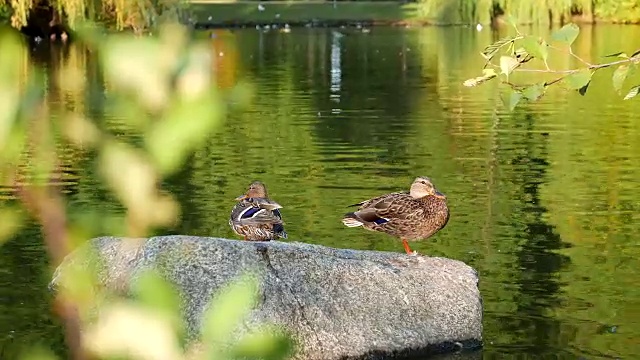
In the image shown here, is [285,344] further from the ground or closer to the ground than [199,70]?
closer to the ground

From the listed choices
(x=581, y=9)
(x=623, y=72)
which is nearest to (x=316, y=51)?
(x=581, y=9)

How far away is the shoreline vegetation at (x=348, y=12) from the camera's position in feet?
157

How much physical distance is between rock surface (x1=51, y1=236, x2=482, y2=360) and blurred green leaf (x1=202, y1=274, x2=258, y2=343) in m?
6.60

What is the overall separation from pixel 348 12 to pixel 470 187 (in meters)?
75.9

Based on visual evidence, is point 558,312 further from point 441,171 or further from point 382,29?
point 382,29

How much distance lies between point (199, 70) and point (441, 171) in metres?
17.6

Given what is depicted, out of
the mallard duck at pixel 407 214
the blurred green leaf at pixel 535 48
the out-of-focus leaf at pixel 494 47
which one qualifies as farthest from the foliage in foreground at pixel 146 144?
the mallard duck at pixel 407 214

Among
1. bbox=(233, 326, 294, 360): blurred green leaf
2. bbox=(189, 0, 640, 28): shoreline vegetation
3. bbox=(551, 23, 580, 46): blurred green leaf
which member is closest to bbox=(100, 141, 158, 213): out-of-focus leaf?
bbox=(233, 326, 294, 360): blurred green leaf

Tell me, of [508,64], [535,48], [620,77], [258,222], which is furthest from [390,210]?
[535,48]

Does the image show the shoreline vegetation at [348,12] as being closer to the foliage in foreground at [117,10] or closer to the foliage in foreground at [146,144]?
the foliage in foreground at [117,10]

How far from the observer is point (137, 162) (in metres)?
1.69

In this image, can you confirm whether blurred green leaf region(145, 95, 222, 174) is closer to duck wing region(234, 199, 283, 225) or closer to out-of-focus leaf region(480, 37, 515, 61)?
out-of-focus leaf region(480, 37, 515, 61)

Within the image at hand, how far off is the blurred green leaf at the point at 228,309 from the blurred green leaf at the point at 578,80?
13.9ft

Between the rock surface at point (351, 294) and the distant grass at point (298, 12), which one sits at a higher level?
the distant grass at point (298, 12)
